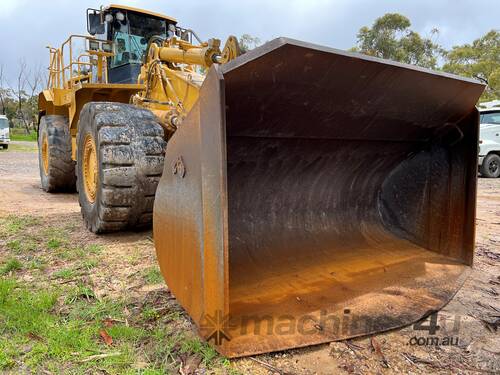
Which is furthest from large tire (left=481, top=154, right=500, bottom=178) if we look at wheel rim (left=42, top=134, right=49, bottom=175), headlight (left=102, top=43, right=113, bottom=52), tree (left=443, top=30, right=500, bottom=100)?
tree (left=443, top=30, right=500, bottom=100)

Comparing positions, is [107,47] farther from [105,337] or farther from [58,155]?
[105,337]

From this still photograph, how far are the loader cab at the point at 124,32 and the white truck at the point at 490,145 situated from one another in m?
9.02

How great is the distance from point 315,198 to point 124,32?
12.4ft

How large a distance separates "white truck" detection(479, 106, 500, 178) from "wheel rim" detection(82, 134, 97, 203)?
10.1m

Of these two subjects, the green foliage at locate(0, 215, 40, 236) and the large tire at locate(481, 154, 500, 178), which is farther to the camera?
A: the large tire at locate(481, 154, 500, 178)

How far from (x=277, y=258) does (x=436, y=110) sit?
1386mm

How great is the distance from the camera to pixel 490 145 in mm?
10977

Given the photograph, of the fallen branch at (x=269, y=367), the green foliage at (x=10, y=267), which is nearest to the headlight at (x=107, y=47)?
the green foliage at (x=10, y=267)

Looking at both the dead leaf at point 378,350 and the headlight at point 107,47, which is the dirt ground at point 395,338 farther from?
the headlight at point 107,47

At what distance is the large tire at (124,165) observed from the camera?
3.53 metres

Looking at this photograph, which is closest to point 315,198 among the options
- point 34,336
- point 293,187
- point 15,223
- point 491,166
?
point 293,187

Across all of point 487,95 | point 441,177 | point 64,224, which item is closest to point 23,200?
point 64,224

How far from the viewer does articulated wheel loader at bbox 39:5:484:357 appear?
1.82 metres

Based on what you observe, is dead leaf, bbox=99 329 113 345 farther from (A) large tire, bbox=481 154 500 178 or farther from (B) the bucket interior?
(A) large tire, bbox=481 154 500 178
